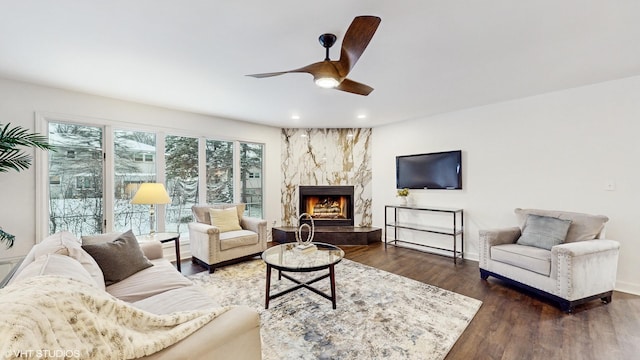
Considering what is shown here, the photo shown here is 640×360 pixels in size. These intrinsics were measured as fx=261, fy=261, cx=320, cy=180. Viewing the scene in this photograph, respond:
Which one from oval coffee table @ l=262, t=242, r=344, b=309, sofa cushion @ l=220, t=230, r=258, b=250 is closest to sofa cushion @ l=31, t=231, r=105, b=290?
oval coffee table @ l=262, t=242, r=344, b=309

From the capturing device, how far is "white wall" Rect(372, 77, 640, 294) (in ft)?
9.64

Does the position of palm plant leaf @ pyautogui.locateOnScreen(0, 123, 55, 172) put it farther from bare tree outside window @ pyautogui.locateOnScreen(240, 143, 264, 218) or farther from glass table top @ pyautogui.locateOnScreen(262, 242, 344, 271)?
bare tree outside window @ pyautogui.locateOnScreen(240, 143, 264, 218)

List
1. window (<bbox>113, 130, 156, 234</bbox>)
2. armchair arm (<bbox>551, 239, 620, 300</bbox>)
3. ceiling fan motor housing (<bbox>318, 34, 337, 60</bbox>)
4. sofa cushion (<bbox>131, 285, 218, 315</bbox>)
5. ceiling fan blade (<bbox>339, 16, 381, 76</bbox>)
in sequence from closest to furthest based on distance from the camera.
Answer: ceiling fan blade (<bbox>339, 16, 381, 76</bbox>) → sofa cushion (<bbox>131, 285, 218, 315</bbox>) → ceiling fan motor housing (<bbox>318, 34, 337, 60</bbox>) → armchair arm (<bbox>551, 239, 620, 300</bbox>) → window (<bbox>113, 130, 156, 234</bbox>)

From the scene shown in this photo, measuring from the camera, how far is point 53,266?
139 centimetres

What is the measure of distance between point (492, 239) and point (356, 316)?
200 centimetres

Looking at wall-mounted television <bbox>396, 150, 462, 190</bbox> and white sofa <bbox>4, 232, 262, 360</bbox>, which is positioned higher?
wall-mounted television <bbox>396, 150, 462, 190</bbox>

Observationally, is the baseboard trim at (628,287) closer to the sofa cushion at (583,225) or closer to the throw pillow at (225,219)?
the sofa cushion at (583,225)

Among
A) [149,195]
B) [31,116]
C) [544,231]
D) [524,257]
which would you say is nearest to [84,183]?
[31,116]

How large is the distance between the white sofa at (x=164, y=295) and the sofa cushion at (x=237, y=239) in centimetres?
91

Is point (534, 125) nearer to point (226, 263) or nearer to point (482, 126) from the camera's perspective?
point (482, 126)

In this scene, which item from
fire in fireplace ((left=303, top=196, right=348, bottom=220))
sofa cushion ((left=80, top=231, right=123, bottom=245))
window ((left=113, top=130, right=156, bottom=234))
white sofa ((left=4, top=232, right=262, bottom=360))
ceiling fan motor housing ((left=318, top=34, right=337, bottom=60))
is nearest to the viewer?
white sofa ((left=4, top=232, right=262, bottom=360))

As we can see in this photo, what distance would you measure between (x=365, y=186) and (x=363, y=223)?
2.55ft

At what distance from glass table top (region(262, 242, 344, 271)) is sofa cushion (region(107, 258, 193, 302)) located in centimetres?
80

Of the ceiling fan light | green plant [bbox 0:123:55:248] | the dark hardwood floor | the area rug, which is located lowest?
the dark hardwood floor
